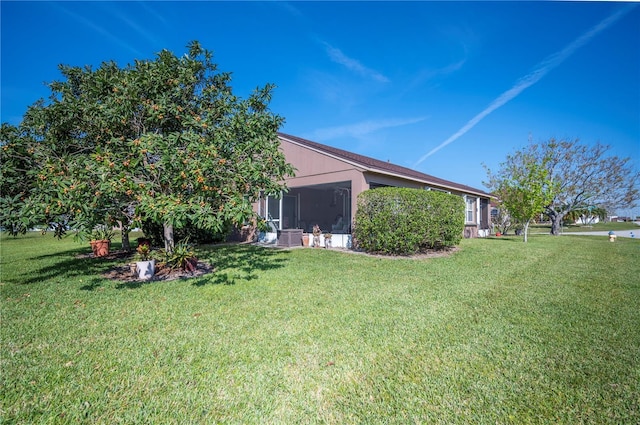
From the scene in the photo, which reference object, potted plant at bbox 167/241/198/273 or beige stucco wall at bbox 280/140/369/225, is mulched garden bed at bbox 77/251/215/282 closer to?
potted plant at bbox 167/241/198/273


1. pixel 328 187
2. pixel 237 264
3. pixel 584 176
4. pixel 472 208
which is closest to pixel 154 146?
pixel 237 264

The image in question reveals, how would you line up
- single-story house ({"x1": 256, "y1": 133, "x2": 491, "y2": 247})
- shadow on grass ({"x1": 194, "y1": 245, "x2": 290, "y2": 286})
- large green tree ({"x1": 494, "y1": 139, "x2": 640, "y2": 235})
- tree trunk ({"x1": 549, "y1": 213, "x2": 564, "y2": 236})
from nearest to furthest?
shadow on grass ({"x1": 194, "y1": 245, "x2": 290, "y2": 286})
single-story house ({"x1": 256, "y1": 133, "x2": 491, "y2": 247})
tree trunk ({"x1": 549, "y1": 213, "x2": 564, "y2": 236})
large green tree ({"x1": 494, "y1": 139, "x2": 640, "y2": 235})

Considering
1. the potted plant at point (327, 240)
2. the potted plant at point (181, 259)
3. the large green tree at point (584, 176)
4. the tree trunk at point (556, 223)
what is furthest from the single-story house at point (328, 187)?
the large green tree at point (584, 176)

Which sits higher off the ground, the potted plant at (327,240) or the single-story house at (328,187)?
the single-story house at (328,187)

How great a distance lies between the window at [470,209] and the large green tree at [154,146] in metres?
15.6

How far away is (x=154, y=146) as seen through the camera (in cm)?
553

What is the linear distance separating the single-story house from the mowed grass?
3379 mm

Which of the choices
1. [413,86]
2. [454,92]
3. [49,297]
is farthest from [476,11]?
[49,297]

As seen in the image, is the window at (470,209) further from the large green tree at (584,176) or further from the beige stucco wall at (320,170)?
the beige stucco wall at (320,170)

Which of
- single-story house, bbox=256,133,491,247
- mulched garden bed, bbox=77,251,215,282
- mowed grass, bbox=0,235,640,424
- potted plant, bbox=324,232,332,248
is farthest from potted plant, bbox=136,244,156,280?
potted plant, bbox=324,232,332,248

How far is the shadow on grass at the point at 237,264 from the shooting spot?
6.38 meters

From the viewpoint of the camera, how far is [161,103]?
6.36 metres

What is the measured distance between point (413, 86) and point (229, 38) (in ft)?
28.9

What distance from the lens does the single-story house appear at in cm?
1162
